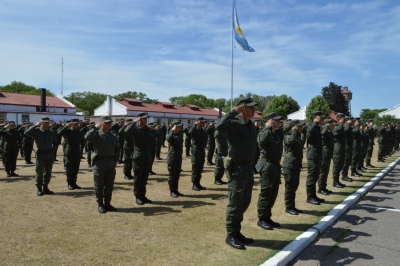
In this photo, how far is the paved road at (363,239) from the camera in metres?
4.38

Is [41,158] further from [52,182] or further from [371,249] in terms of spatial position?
[371,249]

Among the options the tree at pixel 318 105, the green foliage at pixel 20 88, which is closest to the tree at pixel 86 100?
the green foliage at pixel 20 88

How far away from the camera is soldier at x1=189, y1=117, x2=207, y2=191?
8.88 metres

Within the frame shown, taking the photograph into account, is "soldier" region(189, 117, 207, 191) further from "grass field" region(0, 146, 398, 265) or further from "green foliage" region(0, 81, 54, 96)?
"green foliage" region(0, 81, 54, 96)

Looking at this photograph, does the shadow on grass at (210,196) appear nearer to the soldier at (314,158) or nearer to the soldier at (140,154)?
the soldier at (140,154)

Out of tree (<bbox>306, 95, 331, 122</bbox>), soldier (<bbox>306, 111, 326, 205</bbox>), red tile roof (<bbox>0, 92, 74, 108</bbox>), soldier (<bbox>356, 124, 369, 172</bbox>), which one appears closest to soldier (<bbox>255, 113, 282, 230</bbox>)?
soldier (<bbox>306, 111, 326, 205</bbox>)

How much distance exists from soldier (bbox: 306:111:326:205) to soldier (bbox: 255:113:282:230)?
194 cm

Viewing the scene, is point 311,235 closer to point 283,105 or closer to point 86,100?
point 283,105

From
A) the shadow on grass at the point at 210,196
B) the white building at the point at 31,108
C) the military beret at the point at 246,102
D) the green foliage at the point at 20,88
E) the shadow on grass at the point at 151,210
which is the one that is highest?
the green foliage at the point at 20,88

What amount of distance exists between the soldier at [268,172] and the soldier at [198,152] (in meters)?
3.26

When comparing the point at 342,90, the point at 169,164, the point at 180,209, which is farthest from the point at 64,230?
the point at 342,90

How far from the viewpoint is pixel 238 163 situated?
472 centimetres

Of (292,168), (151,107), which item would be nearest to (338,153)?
(292,168)

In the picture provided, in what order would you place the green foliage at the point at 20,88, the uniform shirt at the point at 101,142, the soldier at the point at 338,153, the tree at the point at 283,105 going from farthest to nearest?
the green foliage at the point at 20,88 < the tree at the point at 283,105 < the soldier at the point at 338,153 < the uniform shirt at the point at 101,142
